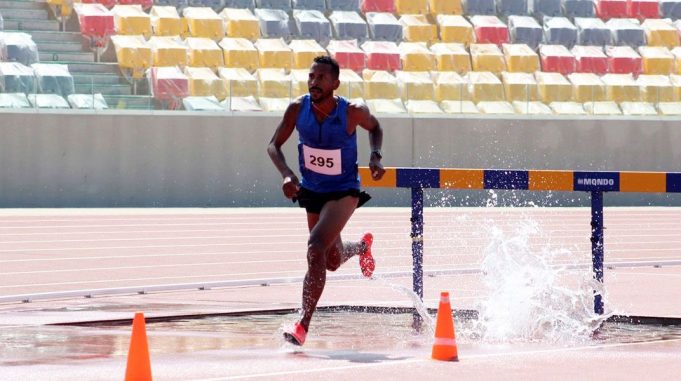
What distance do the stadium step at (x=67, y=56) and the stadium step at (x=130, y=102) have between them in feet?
6.97

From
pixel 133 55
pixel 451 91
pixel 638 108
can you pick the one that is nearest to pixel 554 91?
pixel 638 108

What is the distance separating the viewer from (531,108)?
1148 inches

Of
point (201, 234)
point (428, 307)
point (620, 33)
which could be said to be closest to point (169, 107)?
point (201, 234)

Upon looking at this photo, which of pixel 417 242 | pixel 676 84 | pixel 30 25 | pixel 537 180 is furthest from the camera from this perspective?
pixel 676 84

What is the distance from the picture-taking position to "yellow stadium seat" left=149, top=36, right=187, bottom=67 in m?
28.4

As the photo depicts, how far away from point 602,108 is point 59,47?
11.0 m

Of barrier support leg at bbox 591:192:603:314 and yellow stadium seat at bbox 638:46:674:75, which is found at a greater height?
yellow stadium seat at bbox 638:46:674:75

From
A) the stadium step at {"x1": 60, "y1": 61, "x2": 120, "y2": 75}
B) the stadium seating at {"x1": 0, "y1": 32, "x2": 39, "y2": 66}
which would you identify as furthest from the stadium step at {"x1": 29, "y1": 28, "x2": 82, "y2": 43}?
the stadium step at {"x1": 60, "y1": 61, "x2": 120, "y2": 75}

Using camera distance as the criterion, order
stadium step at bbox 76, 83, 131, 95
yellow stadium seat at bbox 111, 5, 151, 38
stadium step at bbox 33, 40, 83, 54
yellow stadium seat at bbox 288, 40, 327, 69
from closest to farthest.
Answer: stadium step at bbox 76, 83, 131, 95 → stadium step at bbox 33, 40, 83, 54 → yellow stadium seat at bbox 111, 5, 151, 38 → yellow stadium seat at bbox 288, 40, 327, 69

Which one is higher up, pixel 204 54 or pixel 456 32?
pixel 456 32

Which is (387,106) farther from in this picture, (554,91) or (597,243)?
(597,243)

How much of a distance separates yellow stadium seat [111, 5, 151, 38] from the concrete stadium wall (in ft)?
10.2

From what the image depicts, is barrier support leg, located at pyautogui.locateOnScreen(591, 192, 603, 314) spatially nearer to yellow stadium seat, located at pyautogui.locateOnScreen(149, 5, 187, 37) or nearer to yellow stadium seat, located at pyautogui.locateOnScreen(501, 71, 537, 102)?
yellow stadium seat, located at pyautogui.locateOnScreen(501, 71, 537, 102)

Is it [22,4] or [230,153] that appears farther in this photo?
[22,4]
